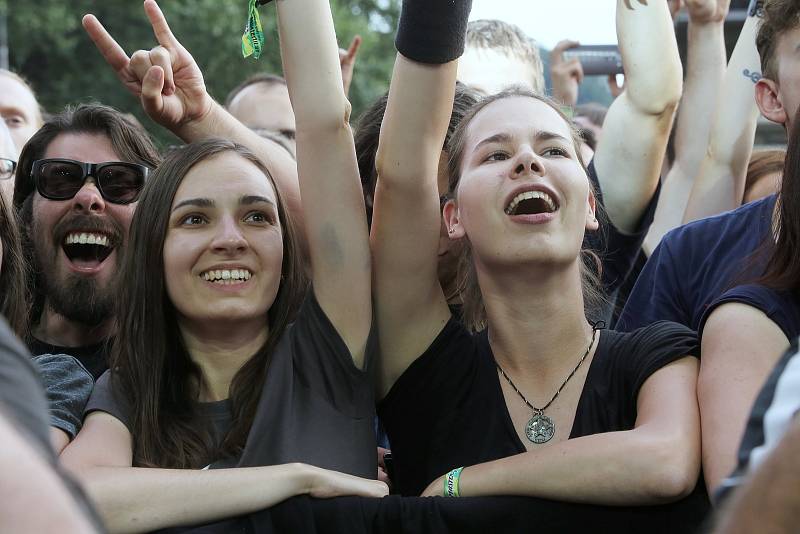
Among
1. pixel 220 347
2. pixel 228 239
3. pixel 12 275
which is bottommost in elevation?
pixel 220 347

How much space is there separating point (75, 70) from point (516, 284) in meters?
17.6

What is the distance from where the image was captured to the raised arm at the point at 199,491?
86.0 inches

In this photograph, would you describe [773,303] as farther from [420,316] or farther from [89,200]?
[89,200]

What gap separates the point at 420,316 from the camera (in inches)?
104

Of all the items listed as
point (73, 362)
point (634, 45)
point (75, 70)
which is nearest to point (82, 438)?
point (73, 362)


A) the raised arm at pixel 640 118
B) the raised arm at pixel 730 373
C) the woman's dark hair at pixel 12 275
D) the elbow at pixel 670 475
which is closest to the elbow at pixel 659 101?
the raised arm at pixel 640 118

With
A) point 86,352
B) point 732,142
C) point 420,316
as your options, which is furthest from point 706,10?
point 86,352

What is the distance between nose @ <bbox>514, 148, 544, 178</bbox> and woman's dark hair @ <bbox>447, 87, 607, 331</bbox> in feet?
0.70

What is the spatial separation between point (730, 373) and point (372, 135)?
1385mm

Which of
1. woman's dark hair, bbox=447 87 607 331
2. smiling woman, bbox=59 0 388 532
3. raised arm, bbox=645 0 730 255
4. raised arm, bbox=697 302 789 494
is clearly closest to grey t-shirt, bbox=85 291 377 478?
smiling woman, bbox=59 0 388 532

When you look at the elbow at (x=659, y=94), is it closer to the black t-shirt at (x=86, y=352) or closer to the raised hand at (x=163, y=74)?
the raised hand at (x=163, y=74)

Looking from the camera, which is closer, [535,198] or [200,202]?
[535,198]


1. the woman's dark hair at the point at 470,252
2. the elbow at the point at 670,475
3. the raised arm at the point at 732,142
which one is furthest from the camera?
the raised arm at the point at 732,142

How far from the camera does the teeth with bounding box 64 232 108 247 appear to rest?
348 cm
